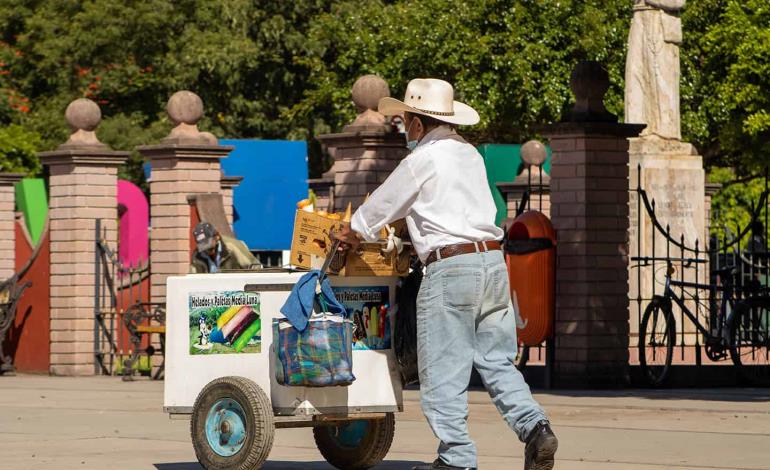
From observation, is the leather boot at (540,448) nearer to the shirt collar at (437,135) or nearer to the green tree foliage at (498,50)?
the shirt collar at (437,135)

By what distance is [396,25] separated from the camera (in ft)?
132

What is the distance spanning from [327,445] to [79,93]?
3478 centimetres

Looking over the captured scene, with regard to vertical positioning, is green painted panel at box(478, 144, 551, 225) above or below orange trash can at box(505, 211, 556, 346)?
above

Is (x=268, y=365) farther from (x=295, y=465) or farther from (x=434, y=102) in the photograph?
(x=434, y=102)

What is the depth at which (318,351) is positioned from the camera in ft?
30.0

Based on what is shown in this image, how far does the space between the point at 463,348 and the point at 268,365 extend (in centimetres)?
114

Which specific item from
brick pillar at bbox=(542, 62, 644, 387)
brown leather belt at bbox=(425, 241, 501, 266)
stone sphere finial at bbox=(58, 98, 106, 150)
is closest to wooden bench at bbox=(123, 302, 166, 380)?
stone sphere finial at bbox=(58, 98, 106, 150)

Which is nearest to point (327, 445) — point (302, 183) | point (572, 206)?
point (572, 206)

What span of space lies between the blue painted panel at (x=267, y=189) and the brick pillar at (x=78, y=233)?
9351 millimetres

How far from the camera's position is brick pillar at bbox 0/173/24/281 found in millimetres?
22656

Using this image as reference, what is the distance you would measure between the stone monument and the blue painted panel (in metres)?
7.12

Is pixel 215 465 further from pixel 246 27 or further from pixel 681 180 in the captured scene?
pixel 246 27

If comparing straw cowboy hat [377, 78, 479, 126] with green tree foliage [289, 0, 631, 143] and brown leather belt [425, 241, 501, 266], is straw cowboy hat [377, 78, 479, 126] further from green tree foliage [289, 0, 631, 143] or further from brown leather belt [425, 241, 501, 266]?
green tree foliage [289, 0, 631, 143]

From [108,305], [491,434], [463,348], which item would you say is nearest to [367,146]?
[108,305]
